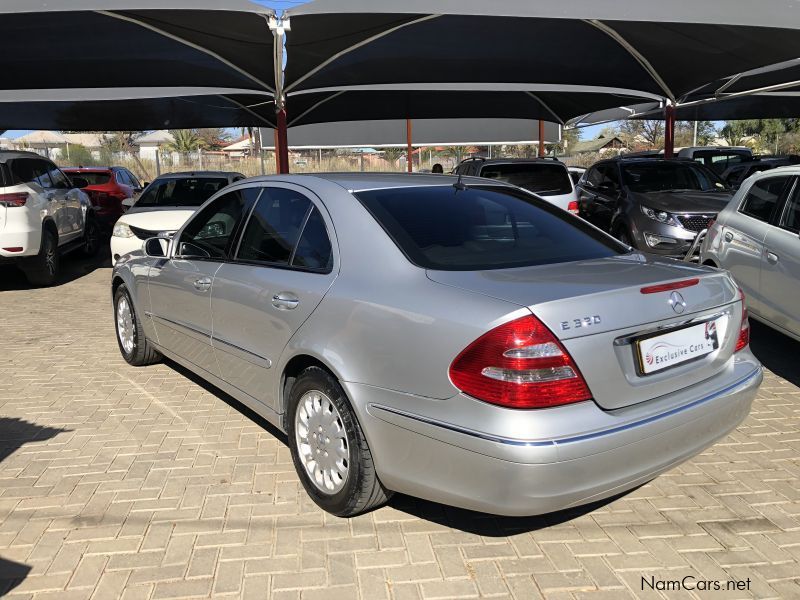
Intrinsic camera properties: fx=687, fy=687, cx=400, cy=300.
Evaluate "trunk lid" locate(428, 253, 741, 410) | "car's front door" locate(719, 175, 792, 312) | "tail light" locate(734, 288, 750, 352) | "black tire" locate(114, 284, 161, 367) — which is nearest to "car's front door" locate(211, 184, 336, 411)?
"trunk lid" locate(428, 253, 741, 410)

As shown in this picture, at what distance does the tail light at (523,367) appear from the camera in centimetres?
253

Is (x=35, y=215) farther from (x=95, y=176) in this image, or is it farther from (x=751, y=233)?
(x=751, y=233)

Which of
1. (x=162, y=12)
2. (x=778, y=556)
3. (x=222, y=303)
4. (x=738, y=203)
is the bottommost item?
(x=778, y=556)

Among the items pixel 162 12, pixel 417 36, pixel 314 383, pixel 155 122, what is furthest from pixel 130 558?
pixel 155 122

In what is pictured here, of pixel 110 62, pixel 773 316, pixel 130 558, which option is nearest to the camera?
pixel 130 558

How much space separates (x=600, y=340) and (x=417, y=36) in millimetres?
9223

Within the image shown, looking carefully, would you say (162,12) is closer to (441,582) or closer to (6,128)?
(441,582)

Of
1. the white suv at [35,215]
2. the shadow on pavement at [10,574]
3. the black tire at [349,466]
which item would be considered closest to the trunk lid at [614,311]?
the black tire at [349,466]

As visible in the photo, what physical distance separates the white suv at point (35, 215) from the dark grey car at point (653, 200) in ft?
27.0

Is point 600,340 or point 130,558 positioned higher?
point 600,340

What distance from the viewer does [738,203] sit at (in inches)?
250

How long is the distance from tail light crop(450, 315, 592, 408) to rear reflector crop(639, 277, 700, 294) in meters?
0.52

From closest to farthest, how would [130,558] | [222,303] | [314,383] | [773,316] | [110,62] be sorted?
1. [130,558]
2. [314,383]
3. [222,303]
4. [773,316]
5. [110,62]

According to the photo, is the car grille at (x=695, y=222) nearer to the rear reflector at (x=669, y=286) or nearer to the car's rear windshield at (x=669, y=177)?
the car's rear windshield at (x=669, y=177)
